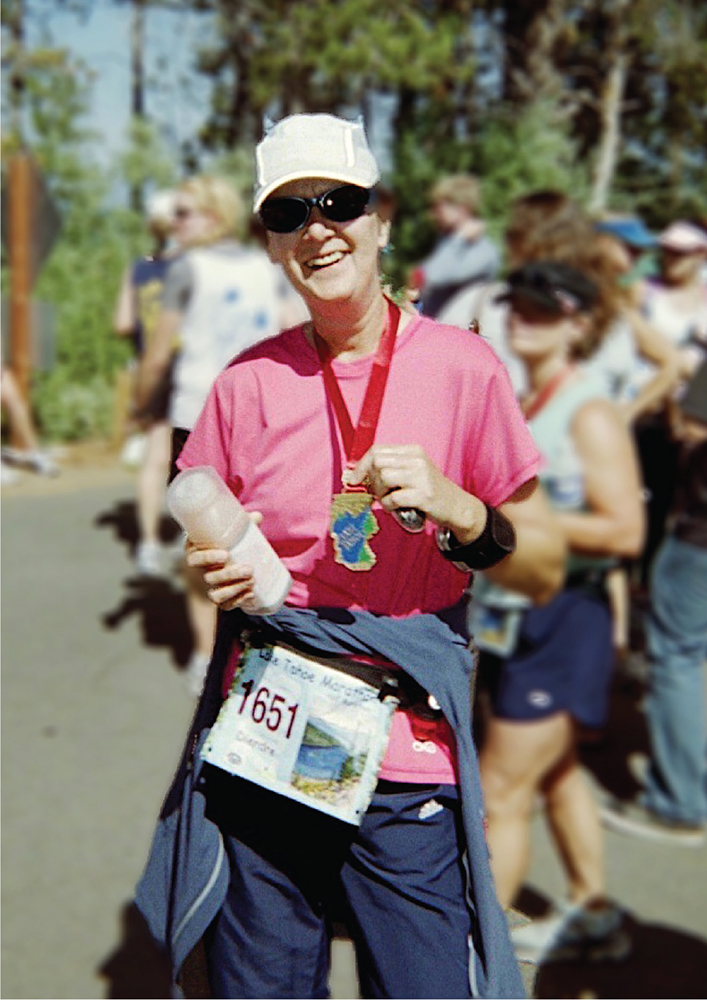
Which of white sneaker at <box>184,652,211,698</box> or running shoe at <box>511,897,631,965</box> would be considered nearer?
running shoe at <box>511,897,631,965</box>

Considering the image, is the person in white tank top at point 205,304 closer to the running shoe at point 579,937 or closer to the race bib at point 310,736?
the running shoe at point 579,937

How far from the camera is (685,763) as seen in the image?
393 centimetres

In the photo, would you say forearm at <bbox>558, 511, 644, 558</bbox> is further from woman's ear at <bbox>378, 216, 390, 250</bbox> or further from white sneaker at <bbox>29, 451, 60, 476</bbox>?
white sneaker at <bbox>29, 451, 60, 476</bbox>

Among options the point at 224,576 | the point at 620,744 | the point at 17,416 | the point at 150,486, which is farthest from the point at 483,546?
the point at 17,416

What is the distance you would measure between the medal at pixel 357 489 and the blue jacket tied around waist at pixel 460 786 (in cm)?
11

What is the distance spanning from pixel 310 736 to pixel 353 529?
13.0 inches

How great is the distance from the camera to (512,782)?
3.01 metres

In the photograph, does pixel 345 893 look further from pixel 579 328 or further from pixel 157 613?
pixel 157 613

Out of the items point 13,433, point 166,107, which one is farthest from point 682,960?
point 166,107

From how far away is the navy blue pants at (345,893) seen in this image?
1.80m

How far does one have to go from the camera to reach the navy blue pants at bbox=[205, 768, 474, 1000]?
1801mm

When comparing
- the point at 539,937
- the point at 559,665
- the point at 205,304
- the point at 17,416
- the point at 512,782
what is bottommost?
the point at 17,416

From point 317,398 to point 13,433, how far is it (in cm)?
841

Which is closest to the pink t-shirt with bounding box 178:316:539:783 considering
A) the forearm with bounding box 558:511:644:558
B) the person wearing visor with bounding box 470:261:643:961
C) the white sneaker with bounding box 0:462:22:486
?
the person wearing visor with bounding box 470:261:643:961
